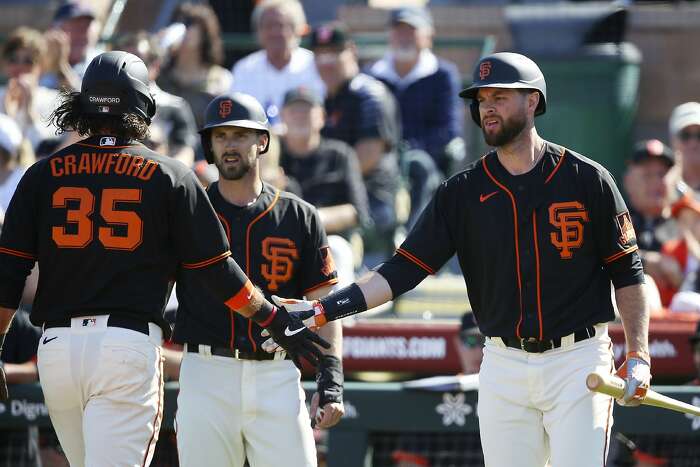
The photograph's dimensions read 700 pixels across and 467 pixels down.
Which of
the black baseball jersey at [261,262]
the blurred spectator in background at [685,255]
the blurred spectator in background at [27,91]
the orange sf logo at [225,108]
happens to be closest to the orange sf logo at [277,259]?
the black baseball jersey at [261,262]

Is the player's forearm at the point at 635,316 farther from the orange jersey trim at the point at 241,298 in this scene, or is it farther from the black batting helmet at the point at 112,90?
the black batting helmet at the point at 112,90

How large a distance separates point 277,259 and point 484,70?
127 centimetres

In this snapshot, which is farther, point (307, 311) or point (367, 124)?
point (367, 124)

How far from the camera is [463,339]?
6875mm

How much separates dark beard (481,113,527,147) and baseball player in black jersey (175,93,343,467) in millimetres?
1040

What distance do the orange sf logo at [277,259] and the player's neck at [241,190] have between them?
224mm

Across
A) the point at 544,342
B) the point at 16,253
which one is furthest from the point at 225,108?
the point at 544,342

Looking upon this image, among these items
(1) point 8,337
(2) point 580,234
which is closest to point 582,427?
(2) point 580,234

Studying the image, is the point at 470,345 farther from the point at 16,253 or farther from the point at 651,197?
the point at 16,253

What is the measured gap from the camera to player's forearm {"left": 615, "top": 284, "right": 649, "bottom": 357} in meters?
4.77

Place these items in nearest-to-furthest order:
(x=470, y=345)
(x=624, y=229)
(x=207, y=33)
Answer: (x=624, y=229) < (x=470, y=345) < (x=207, y=33)

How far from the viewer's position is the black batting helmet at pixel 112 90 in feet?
15.2

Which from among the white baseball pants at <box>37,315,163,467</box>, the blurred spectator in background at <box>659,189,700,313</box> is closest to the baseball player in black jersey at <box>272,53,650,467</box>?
Result: the white baseball pants at <box>37,315,163,467</box>

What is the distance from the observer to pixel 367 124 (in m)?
8.91
